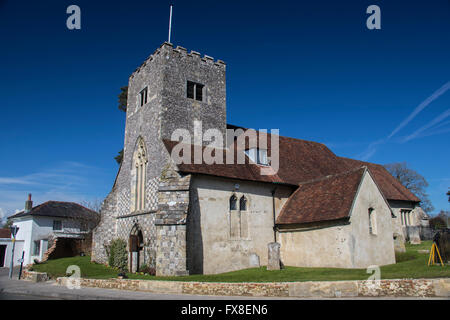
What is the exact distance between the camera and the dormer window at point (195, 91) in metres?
23.9

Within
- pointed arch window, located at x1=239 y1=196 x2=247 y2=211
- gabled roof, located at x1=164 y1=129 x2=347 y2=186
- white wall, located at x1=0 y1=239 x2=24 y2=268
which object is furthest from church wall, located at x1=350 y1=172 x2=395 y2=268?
white wall, located at x1=0 y1=239 x2=24 y2=268

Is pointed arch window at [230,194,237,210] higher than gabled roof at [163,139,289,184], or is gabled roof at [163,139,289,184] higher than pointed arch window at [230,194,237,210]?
gabled roof at [163,139,289,184]

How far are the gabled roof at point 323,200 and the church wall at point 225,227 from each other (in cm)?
156

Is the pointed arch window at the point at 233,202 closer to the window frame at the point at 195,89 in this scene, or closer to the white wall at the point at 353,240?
the white wall at the point at 353,240

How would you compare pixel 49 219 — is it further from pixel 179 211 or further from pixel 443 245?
pixel 443 245

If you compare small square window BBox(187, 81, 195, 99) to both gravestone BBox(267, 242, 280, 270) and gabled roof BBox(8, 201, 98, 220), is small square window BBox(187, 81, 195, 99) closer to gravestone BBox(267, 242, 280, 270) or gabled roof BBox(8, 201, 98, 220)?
gravestone BBox(267, 242, 280, 270)

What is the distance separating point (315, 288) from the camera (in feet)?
37.2

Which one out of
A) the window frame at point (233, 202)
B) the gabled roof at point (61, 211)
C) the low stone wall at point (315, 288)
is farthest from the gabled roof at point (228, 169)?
the gabled roof at point (61, 211)

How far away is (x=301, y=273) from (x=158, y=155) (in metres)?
10.7

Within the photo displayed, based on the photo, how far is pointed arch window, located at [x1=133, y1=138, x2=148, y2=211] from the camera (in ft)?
73.5

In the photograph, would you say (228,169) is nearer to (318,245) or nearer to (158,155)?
(158,155)

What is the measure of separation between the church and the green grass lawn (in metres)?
1.08

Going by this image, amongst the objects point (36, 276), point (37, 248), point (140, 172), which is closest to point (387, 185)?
point (140, 172)
